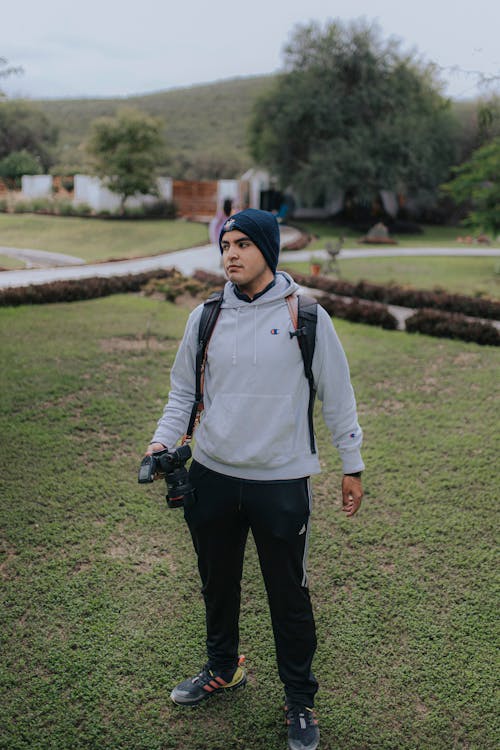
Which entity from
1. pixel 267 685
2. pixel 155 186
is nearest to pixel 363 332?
pixel 267 685

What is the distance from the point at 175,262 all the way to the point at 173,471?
14166 mm

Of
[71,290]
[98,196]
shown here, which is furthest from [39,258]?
[98,196]

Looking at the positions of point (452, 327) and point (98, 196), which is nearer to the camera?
point (452, 327)

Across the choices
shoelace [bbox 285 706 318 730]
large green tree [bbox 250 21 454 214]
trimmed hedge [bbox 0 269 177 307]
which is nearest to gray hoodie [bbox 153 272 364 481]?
shoelace [bbox 285 706 318 730]

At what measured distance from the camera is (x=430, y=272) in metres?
16.3

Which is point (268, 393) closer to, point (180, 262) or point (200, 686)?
point (200, 686)

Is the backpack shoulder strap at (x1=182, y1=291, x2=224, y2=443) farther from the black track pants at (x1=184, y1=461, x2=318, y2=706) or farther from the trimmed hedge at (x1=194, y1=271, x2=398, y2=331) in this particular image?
the trimmed hedge at (x1=194, y1=271, x2=398, y2=331)

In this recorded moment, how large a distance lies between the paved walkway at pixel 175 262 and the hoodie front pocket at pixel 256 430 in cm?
959

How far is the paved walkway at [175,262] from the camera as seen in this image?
488 inches

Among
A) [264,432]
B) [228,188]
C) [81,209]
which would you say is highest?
[228,188]

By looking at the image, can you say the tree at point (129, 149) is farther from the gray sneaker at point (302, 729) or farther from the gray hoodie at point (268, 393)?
the gray sneaker at point (302, 729)

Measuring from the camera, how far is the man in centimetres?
241

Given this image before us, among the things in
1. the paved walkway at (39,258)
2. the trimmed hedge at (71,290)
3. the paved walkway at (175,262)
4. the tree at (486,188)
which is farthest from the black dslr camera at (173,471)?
the tree at (486,188)

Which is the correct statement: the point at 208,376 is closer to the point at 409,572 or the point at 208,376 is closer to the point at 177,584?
the point at 177,584
